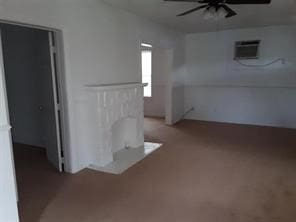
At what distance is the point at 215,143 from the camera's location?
4.62m

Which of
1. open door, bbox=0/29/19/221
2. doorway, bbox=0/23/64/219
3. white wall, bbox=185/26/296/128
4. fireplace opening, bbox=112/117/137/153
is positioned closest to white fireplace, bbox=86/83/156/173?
fireplace opening, bbox=112/117/137/153

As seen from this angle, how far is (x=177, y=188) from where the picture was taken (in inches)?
113

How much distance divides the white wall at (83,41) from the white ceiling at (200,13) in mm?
307

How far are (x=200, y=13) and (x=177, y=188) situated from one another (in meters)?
3.10

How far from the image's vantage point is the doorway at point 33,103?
3143 mm

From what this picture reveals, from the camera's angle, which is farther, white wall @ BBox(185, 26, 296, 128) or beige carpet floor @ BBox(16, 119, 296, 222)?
white wall @ BBox(185, 26, 296, 128)

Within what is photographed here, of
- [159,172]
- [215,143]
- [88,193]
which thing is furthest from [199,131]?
[88,193]

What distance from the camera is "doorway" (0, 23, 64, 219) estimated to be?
124 inches

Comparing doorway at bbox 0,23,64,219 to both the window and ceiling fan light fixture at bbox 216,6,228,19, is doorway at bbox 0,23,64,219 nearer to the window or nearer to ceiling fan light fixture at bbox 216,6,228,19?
ceiling fan light fixture at bbox 216,6,228,19

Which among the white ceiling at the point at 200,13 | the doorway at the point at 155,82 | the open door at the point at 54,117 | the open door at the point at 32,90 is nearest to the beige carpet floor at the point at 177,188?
the open door at the point at 54,117

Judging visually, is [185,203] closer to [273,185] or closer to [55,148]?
[273,185]

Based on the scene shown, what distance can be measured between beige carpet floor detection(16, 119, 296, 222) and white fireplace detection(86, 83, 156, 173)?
1.19 feet

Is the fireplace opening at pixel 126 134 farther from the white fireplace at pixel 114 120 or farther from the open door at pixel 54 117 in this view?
the open door at pixel 54 117

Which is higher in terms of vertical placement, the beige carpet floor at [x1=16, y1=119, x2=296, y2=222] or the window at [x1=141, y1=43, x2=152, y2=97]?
the window at [x1=141, y1=43, x2=152, y2=97]
